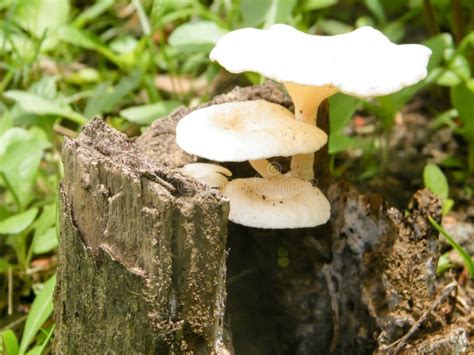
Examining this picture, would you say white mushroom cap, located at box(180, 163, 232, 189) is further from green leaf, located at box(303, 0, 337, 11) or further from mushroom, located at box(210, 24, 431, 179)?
green leaf, located at box(303, 0, 337, 11)

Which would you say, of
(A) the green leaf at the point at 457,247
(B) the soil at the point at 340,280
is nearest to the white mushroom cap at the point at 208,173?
(B) the soil at the point at 340,280

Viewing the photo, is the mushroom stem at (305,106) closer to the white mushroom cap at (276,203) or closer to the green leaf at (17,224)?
the white mushroom cap at (276,203)

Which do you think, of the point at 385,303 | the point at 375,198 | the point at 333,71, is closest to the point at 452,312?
the point at 385,303

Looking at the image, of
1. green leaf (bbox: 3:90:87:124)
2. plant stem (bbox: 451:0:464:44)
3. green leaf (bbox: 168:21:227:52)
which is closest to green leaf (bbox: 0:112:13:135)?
green leaf (bbox: 3:90:87:124)

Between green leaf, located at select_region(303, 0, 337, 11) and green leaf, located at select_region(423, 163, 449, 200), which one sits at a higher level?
green leaf, located at select_region(303, 0, 337, 11)

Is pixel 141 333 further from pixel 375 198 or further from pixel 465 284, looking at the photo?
pixel 465 284

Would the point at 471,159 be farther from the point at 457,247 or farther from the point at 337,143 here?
the point at 457,247
